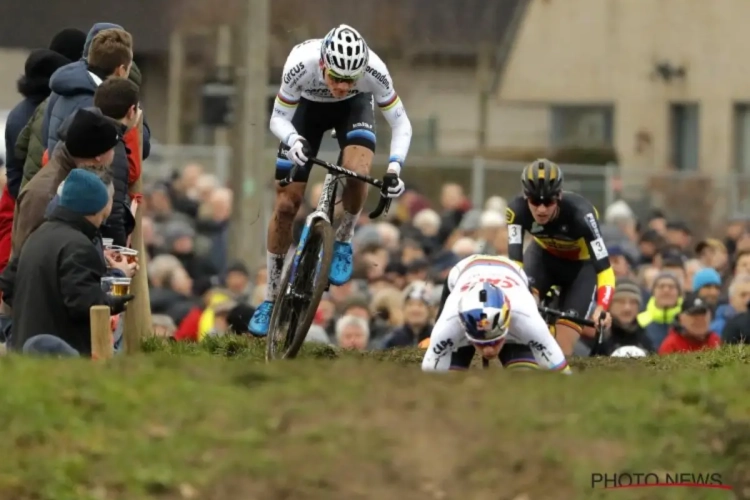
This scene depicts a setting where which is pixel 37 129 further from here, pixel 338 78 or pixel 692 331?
pixel 692 331

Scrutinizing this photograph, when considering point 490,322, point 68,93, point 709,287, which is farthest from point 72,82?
point 709,287

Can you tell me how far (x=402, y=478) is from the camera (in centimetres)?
789

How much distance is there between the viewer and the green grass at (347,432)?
782 cm

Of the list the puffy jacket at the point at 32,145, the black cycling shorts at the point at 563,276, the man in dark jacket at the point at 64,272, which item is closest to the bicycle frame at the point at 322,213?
the puffy jacket at the point at 32,145

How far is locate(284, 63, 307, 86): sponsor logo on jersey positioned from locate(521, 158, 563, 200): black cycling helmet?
7.54 feet

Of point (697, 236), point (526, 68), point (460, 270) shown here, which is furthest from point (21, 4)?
point (460, 270)

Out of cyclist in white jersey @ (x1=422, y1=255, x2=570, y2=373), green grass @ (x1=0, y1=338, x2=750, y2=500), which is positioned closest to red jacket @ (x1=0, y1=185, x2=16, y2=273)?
cyclist in white jersey @ (x1=422, y1=255, x2=570, y2=373)

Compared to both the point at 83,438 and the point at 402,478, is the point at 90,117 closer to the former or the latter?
the point at 83,438

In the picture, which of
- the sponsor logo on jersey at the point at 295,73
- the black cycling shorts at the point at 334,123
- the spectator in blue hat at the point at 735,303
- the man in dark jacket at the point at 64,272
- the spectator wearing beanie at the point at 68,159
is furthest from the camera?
the spectator in blue hat at the point at 735,303

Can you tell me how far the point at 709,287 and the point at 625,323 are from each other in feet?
5.85

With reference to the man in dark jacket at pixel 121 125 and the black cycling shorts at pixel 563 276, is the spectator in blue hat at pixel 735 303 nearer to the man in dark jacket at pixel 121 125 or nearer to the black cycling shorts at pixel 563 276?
the black cycling shorts at pixel 563 276

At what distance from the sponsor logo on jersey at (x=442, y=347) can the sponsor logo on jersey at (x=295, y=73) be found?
2398 millimetres

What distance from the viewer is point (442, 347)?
1106 cm

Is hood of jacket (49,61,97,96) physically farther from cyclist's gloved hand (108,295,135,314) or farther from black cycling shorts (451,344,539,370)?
black cycling shorts (451,344,539,370)
